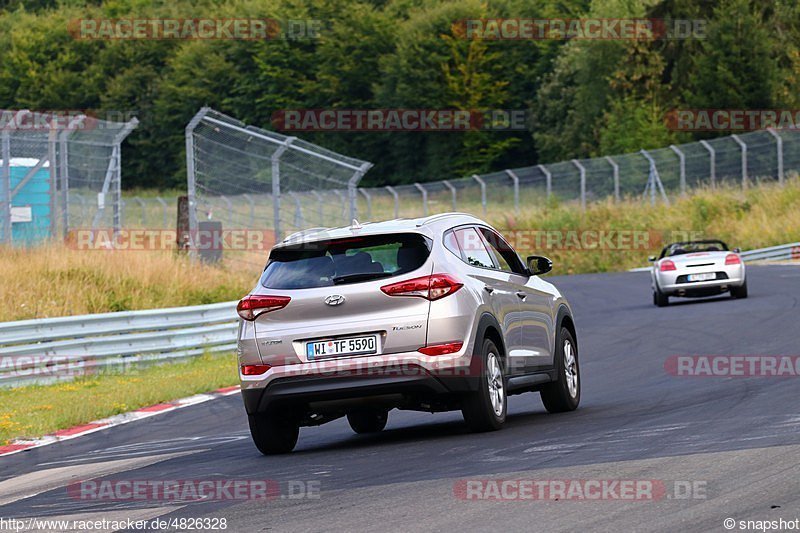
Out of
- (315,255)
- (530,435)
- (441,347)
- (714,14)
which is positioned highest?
(714,14)

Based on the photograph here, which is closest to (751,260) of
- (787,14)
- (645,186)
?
(645,186)

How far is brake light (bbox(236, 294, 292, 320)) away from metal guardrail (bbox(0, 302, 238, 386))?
742 centimetres

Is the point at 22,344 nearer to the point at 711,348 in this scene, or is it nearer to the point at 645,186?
the point at 711,348

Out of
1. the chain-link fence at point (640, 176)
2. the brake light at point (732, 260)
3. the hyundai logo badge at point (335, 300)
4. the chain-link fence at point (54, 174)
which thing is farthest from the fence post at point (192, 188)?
the chain-link fence at point (640, 176)

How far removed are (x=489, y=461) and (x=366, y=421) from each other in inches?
119

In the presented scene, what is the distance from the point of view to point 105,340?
17.8 m

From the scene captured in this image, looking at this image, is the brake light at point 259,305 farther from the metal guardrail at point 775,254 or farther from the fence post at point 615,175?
the fence post at point 615,175

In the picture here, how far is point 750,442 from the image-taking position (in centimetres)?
852

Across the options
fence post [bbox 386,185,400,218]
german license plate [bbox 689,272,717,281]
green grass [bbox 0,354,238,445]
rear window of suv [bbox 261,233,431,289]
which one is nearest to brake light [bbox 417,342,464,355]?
rear window of suv [bbox 261,233,431,289]

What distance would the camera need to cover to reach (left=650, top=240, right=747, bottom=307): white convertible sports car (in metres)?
24.4

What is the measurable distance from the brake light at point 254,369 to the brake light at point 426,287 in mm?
1020

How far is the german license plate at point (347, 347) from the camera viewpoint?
9.47 meters

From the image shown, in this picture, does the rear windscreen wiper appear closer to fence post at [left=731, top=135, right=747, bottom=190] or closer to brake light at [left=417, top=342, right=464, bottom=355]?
brake light at [left=417, top=342, right=464, bottom=355]

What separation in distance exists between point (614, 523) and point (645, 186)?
41351 millimetres
